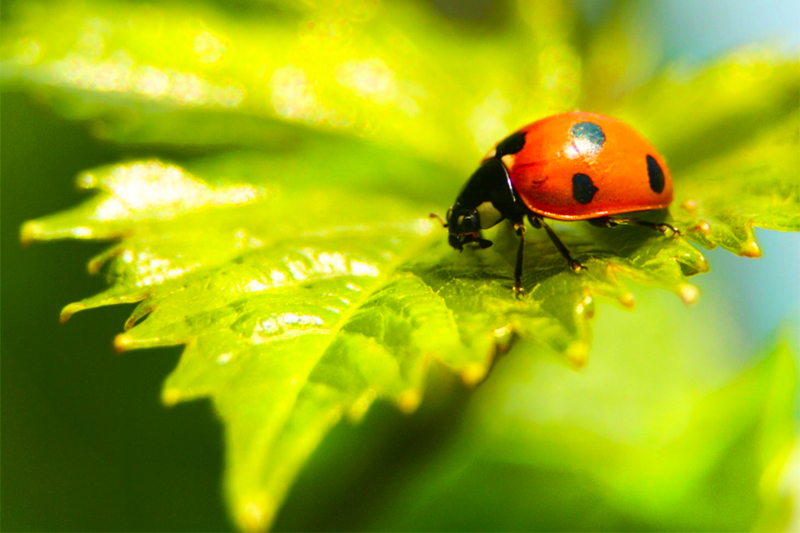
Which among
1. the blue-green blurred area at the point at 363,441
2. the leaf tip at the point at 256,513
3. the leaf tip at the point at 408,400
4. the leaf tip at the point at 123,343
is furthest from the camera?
the blue-green blurred area at the point at 363,441

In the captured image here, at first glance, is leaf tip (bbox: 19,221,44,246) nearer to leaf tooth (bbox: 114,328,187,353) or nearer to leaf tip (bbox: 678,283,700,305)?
leaf tooth (bbox: 114,328,187,353)

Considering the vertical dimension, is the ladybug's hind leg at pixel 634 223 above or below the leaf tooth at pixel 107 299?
above

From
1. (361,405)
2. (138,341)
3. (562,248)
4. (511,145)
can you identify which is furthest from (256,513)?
(511,145)

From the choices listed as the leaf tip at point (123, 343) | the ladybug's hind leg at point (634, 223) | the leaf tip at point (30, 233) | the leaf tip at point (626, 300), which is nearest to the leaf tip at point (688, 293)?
the leaf tip at point (626, 300)

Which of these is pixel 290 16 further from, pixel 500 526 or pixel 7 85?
pixel 500 526

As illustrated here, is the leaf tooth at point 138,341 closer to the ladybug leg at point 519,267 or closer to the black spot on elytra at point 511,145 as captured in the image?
the ladybug leg at point 519,267

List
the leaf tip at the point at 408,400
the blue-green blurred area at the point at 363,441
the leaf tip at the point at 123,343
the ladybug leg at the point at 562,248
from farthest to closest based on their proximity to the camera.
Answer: the blue-green blurred area at the point at 363,441 < the ladybug leg at the point at 562,248 < the leaf tip at the point at 123,343 < the leaf tip at the point at 408,400

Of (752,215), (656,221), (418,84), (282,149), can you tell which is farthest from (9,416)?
(752,215)
